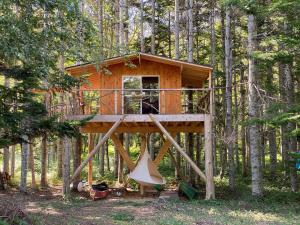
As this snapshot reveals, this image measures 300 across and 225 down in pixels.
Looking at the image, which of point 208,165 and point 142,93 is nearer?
point 208,165

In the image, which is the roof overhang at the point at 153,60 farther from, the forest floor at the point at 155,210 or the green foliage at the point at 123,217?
the green foliage at the point at 123,217

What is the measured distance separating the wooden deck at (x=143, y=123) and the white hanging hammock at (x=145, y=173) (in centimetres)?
132

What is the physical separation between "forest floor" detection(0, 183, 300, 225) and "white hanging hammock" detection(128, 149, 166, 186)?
0.66 meters

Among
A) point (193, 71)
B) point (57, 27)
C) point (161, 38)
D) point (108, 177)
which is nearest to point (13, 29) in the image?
point (57, 27)

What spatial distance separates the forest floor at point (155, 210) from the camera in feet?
33.9

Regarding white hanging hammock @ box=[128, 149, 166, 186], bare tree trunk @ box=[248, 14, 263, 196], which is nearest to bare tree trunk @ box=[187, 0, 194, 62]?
bare tree trunk @ box=[248, 14, 263, 196]

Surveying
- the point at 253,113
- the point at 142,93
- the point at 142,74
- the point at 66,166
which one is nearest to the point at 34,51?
the point at 66,166

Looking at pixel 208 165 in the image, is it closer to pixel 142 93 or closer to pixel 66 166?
A: pixel 142 93

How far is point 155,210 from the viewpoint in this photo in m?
12.2

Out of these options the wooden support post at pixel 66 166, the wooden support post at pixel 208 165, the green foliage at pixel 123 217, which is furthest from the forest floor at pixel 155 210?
the wooden support post at pixel 208 165

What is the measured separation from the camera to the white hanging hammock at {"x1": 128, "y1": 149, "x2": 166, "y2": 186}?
49.5ft

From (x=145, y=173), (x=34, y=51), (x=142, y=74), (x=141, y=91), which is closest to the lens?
(x=34, y=51)

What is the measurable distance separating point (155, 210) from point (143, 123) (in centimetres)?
448

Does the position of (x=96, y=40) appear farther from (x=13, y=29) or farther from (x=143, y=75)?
(x=143, y=75)
